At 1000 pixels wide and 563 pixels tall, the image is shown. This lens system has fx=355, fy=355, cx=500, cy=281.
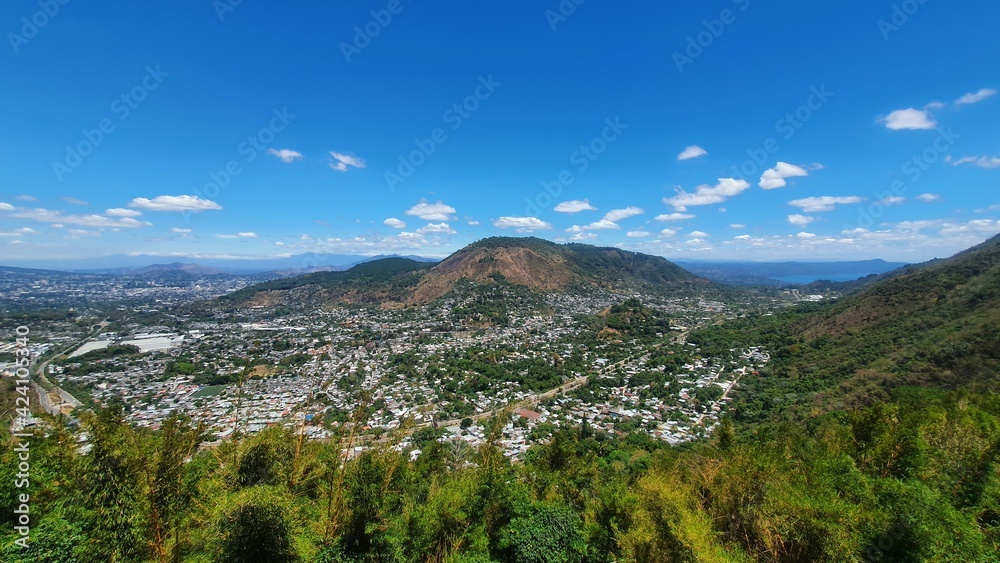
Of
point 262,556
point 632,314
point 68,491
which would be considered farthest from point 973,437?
point 632,314

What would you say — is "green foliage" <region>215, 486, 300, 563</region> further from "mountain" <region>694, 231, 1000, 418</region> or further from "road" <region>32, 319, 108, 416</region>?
"mountain" <region>694, 231, 1000, 418</region>

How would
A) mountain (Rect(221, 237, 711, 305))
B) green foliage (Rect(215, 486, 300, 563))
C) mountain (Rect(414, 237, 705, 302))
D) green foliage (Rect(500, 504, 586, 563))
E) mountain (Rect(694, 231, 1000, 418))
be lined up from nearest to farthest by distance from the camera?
1. green foliage (Rect(215, 486, 300, 563))
2. green foliage (Rect(500, 504, 586, 563))
3. mountain (Rect(694, 231, 1000, 418))
4. mountain (Rect(221, 237, 711, 305))
5. mountain (Rect(414, 237, 705, 302))

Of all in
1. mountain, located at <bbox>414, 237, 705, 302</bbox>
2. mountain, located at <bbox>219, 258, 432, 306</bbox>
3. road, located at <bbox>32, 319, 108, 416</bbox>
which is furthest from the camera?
mountain, located at <bbox>414, 237, 705, 302</bbox>

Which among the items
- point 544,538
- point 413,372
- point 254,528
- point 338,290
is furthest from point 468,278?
point 254,528

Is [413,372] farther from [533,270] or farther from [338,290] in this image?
[338,290]

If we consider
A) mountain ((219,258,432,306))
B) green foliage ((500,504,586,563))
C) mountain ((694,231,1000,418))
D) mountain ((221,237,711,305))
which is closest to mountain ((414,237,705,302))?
mountain ((221,237,711,305))

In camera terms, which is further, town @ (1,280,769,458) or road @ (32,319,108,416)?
town @ (1,280,769,458)

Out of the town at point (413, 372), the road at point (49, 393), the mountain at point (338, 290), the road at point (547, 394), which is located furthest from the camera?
the mountain at point (338, 290)

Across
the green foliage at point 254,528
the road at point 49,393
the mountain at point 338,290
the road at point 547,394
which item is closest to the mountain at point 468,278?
the mountain at point 338,290

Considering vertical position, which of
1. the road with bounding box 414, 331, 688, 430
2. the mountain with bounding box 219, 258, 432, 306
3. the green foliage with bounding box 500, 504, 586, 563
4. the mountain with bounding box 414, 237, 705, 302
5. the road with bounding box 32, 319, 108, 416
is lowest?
the road with bounding box 414, 331, 688, 430

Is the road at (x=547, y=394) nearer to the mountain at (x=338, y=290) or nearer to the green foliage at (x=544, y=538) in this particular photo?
the green foliage at (x=544, y=538)
